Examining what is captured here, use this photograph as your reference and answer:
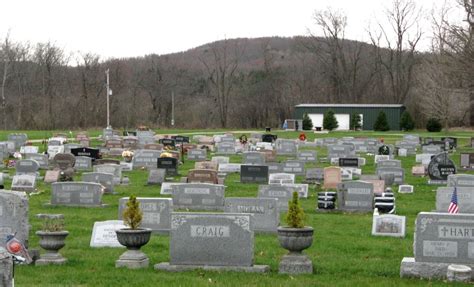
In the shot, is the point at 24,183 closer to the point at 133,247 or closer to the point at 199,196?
the point at 199,196

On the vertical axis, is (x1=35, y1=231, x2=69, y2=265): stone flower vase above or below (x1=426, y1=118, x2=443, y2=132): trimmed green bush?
below

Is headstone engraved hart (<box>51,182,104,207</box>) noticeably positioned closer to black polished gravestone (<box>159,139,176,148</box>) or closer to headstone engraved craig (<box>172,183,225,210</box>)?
headstone engraved craig (<box>172,183,225,210</box>)

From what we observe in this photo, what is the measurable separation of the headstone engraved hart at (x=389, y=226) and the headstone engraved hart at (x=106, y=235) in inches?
196

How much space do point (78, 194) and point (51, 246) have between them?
8183mm

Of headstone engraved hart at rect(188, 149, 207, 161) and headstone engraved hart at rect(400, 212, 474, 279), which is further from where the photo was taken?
headstone engraved hart at rect(188, 149, 207, 161)

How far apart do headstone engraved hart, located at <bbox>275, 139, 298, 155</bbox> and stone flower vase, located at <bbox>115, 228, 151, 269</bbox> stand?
101 feet

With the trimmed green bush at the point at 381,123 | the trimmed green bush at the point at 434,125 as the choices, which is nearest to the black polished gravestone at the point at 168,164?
the trimmed green bush at the point at 434,125

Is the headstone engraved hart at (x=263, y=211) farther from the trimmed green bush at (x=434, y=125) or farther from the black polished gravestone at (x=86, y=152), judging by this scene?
the trimmed green bush at (x=434, y=125)

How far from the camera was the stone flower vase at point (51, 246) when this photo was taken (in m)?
12.5

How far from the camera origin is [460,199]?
18594 millimetres

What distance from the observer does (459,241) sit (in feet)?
38.2

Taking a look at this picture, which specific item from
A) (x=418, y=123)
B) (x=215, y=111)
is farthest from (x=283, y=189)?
(x=215, y=111)

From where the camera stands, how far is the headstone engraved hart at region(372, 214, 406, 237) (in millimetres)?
15516

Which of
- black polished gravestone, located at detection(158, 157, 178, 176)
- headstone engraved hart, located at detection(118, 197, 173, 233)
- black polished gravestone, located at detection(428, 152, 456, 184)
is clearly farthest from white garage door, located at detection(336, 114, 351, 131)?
headstone engraved hart, located at detection(118, 197, 173, 233)
